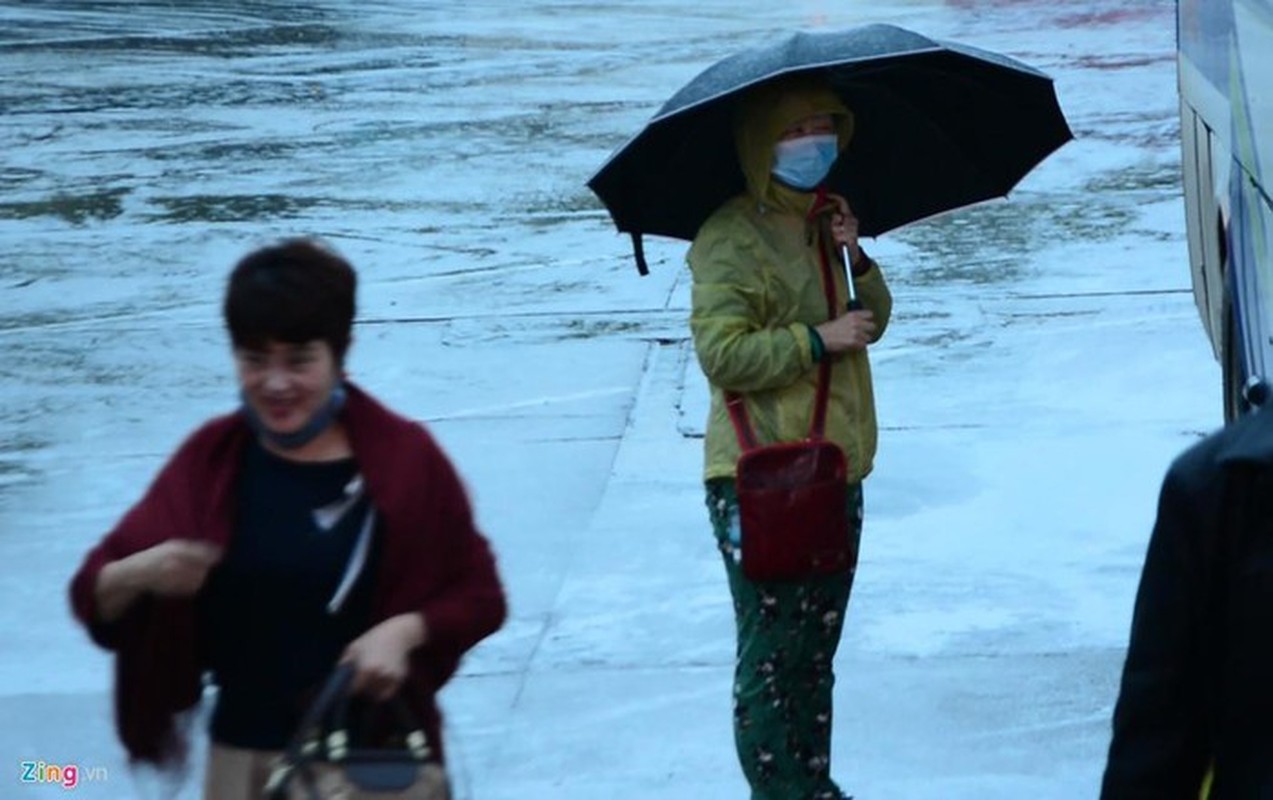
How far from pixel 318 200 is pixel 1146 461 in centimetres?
674

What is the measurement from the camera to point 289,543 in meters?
3.32

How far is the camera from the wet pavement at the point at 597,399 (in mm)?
5867

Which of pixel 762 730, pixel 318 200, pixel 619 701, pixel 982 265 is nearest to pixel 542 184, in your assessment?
pixel 318 200

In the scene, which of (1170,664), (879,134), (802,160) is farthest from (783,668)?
(1170,664)

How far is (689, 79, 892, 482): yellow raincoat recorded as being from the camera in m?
4.59

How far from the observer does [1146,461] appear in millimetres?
7727

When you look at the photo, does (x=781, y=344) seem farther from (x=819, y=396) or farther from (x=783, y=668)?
(x=783, y=668)

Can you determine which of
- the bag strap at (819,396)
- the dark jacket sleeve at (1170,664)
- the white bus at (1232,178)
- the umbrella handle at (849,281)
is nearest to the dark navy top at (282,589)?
the dark jacket sleeve at (1170,664)

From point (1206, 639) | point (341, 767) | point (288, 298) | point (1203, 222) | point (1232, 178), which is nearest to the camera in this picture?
point (1206, 639)

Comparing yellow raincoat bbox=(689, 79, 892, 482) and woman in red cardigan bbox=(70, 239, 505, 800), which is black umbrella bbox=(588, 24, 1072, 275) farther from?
woman in red cardigan bbox=(70, 239, 505, 800)

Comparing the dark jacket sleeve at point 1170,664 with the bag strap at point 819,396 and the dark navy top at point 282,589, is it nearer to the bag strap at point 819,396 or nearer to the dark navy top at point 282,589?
the dark navy top at point 282,589

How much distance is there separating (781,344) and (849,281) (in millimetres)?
225

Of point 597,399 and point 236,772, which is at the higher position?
point 236,772

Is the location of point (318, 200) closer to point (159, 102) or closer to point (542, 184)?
point (542, 184)
